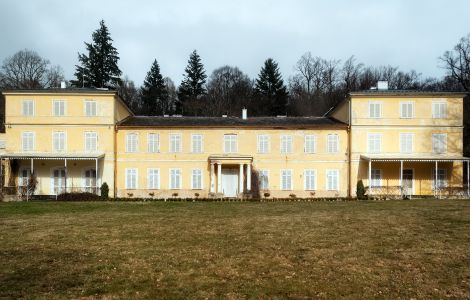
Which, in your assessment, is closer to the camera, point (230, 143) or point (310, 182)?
point (310, 182)

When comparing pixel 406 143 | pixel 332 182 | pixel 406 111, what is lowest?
pixel 332 182

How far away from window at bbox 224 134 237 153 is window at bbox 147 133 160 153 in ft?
16.4

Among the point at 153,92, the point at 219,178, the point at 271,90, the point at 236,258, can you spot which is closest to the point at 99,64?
the point at 153,92

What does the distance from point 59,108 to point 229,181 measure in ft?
43.9

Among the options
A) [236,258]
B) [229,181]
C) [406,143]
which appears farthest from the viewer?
[229,181]

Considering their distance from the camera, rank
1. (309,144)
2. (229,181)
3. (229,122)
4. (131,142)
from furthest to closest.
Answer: (229,122), (229,181), (309,144), (131,142)

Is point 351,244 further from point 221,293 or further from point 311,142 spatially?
point 311,142

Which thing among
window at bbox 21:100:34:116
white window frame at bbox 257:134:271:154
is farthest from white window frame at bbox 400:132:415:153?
window at bbox 21:100:34:116

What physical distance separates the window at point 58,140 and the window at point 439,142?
26.8 meters

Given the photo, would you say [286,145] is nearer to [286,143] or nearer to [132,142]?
[286,143]

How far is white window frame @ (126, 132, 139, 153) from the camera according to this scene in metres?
30.5

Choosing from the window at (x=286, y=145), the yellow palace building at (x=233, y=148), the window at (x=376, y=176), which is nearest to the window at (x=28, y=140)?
the yellow palace building at (x=233, y=148)

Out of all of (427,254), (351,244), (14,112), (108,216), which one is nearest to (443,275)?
(427,254)

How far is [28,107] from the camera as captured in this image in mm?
30078
